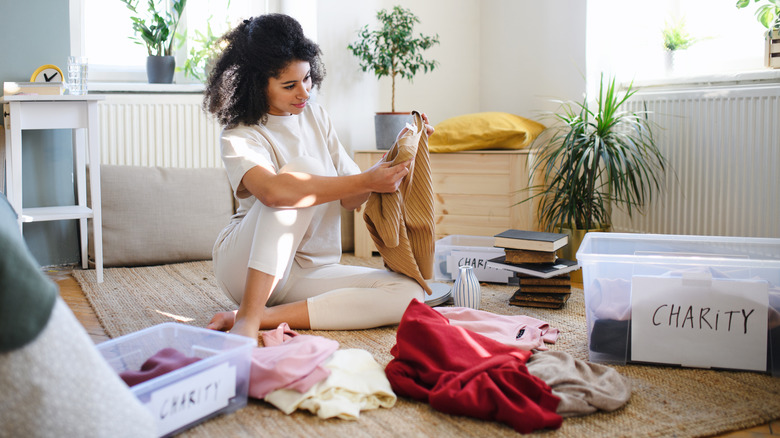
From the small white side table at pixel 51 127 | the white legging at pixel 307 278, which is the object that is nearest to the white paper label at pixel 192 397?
the white legging at pixel 307 278

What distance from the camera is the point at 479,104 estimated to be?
12.8 ft

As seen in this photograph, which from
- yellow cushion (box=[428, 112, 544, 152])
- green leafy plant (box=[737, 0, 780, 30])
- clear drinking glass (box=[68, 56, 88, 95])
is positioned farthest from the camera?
yellow cushion (box=[428, 112, 544, 152])

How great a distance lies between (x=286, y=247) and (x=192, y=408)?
23.7 inches

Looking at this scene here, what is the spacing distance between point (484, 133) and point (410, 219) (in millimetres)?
1188

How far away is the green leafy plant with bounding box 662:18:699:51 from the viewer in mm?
3100

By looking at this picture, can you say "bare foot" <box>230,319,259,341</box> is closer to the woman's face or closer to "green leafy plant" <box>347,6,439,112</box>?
the woman's face

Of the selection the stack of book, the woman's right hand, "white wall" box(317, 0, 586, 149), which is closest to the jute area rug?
the stack of book

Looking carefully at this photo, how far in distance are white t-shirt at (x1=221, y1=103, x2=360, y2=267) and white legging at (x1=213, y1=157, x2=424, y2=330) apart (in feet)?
0.15

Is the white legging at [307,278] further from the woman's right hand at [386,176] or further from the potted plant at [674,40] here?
the potted plant at [674,40]

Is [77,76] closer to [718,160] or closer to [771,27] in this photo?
[718,160]

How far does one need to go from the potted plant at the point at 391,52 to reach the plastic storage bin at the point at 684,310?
66.9 inches

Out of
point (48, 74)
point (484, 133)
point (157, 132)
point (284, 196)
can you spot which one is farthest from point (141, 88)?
point (284, 196)

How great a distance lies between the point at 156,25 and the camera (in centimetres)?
351

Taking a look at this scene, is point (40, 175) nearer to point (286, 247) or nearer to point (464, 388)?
point (286, 247)
